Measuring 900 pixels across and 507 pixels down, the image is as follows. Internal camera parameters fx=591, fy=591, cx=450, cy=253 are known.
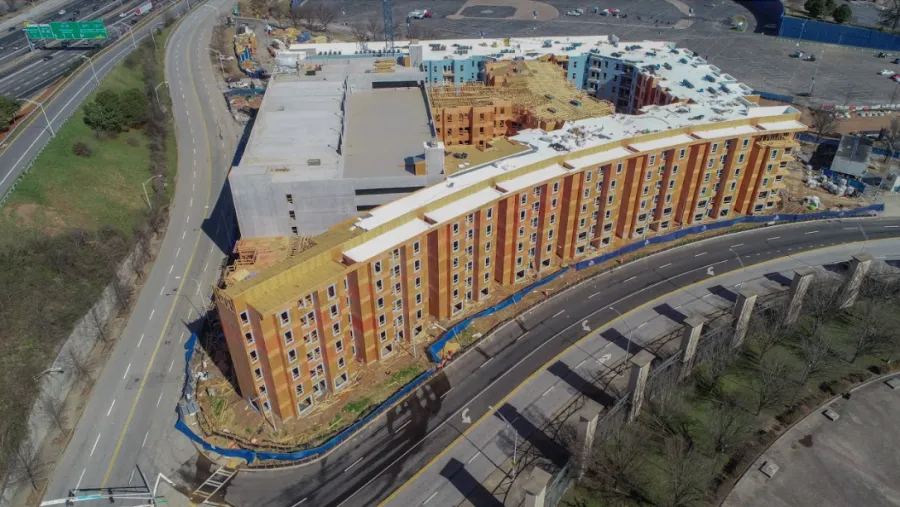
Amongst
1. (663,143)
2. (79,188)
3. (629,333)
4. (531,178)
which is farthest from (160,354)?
(663,143)

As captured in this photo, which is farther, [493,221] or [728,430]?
[493,221]

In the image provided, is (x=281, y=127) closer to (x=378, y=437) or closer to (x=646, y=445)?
(x=378, y=437)

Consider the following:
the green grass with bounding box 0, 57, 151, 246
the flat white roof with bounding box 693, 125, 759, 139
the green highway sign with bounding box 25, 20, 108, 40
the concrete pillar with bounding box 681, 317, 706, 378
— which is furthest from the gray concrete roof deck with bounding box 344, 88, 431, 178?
the green highway sign with bounding box 25, 20, 108, 40

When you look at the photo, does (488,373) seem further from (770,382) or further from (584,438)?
(770,382)

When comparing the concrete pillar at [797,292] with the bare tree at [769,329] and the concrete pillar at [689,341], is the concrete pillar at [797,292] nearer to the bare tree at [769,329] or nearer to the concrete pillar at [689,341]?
the bare tree at [769,329]

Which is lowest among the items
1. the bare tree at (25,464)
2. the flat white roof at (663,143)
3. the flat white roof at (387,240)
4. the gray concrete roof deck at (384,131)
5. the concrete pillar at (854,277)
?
the bare tree at (25,464)

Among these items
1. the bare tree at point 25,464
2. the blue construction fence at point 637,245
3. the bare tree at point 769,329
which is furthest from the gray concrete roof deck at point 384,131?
the bare tree at point 769,329

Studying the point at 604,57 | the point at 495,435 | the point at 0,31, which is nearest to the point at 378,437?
the point at 495,435
